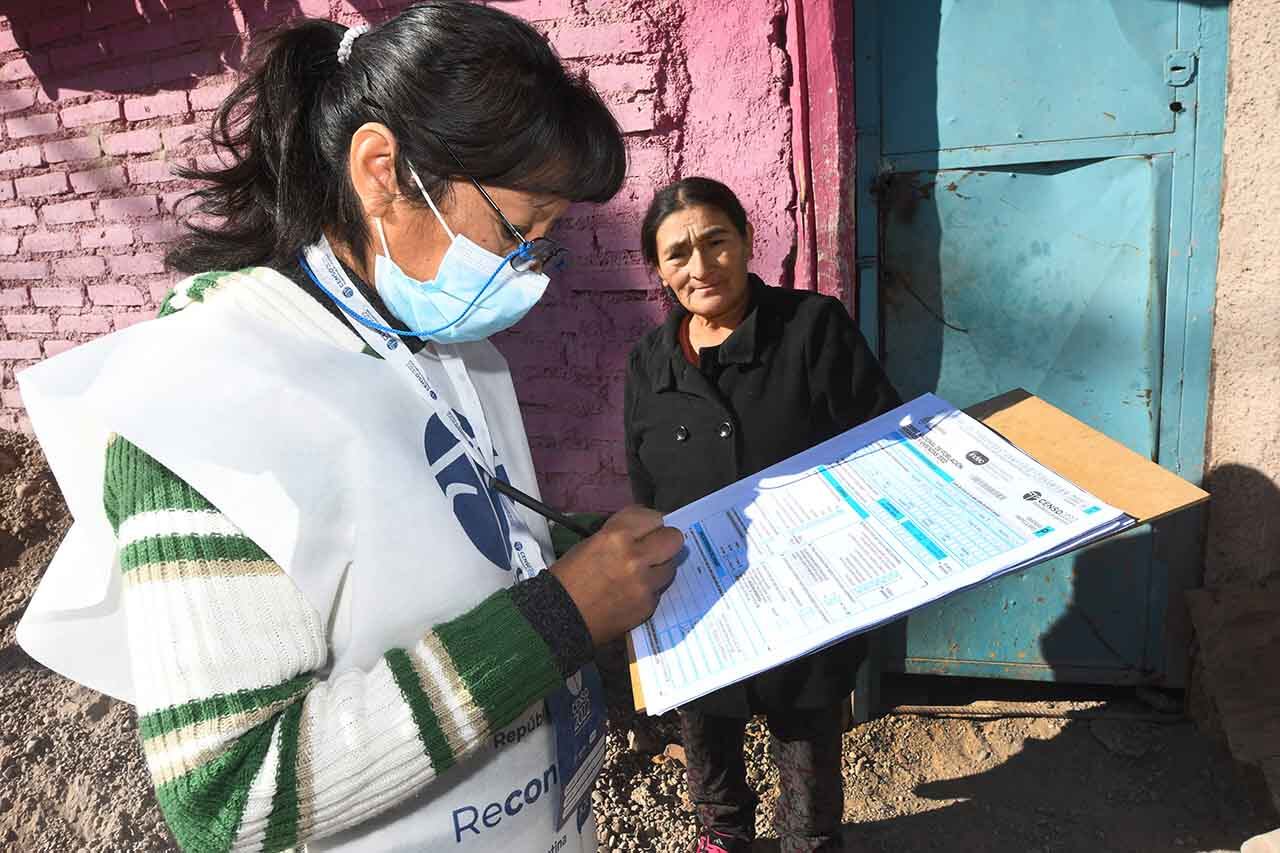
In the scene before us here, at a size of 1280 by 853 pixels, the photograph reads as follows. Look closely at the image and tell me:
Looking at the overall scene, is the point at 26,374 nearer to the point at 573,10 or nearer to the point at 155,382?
the point at 155,382

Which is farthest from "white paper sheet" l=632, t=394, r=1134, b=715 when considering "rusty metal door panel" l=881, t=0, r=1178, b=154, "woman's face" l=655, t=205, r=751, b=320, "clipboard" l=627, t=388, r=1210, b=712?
"rusty metal door panel" l=881, t=0, r=1178, b=154

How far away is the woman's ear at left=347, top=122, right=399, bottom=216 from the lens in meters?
0.90

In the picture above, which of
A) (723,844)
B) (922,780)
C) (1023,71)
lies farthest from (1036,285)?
(723,844)

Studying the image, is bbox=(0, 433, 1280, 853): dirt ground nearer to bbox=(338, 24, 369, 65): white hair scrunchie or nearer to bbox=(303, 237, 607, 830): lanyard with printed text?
bbox=(303, 237, 607, 830): lanyard with printed text

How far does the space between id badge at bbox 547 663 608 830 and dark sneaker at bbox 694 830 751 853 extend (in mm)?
1090

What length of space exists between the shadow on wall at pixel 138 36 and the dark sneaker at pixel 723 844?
98.2 inches

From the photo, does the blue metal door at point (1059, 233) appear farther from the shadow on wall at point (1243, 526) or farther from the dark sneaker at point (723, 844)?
the dark sneaker at point (723, 844)

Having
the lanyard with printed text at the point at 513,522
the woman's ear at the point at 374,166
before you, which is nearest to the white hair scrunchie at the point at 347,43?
the woman's ear at the point at 374,166

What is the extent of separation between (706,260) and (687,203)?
15 centimetres

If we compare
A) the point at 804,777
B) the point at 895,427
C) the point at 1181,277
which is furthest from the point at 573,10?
the point at 804,777

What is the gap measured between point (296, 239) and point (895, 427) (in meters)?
0.87

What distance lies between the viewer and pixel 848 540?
100 cm

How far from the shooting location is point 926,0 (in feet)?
7.07

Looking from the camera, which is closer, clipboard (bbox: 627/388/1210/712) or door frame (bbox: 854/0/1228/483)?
clipboard (bbox: 627/388/1210/712)
